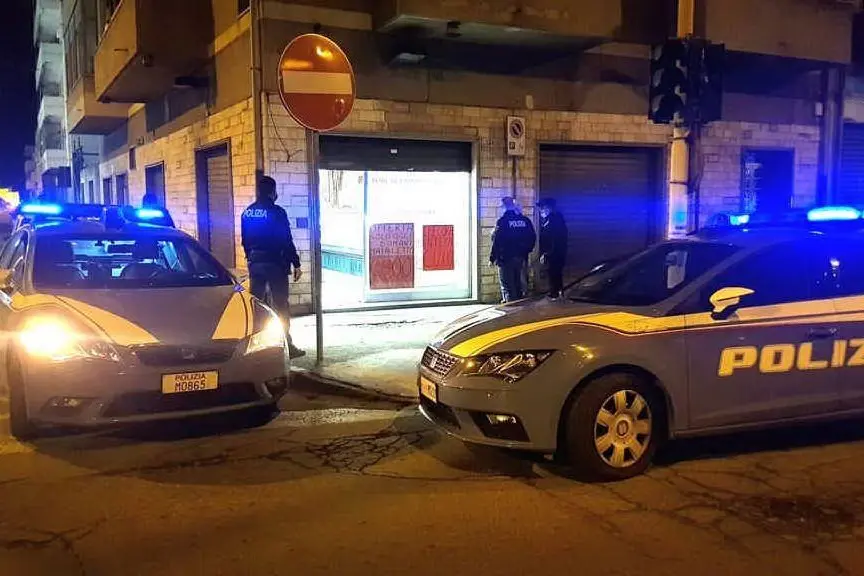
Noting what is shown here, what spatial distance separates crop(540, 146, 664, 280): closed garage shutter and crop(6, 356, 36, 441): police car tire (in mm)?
8900

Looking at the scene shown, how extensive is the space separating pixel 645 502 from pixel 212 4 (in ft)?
36.8

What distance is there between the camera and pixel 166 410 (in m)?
5.54

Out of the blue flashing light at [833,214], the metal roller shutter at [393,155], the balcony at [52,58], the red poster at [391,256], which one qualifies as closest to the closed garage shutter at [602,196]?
the metal roller shutter at [393,155]

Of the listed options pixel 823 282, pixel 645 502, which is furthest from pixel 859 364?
pixel 645 502

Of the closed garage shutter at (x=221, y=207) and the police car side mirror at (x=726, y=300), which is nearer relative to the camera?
the police car side mirror at (x=726, y=300)

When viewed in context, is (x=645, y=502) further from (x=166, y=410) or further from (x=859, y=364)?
(x=166, y=410)

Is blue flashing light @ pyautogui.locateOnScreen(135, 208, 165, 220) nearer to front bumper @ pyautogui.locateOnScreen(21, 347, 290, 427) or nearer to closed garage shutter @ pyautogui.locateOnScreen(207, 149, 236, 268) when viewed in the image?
closed garage shutter @ pyautogui.locateOnScreen(207, 149, 236, 268)

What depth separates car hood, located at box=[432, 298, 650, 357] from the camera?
16.6ft

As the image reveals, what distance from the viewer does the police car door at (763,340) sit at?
16.8ft

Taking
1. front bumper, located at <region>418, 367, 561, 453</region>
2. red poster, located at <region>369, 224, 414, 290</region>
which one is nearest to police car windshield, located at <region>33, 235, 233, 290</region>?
front bumper, located at <region>418, 367, 561, 453</region>

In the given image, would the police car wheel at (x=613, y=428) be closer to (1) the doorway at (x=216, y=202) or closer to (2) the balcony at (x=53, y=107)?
(1) the doorway at (x=216, y=202)

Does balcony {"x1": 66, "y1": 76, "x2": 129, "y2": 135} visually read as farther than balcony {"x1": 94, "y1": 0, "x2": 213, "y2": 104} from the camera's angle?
Yes

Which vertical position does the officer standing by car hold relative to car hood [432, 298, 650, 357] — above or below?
above

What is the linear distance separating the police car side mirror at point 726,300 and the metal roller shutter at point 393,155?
7.50 metres
